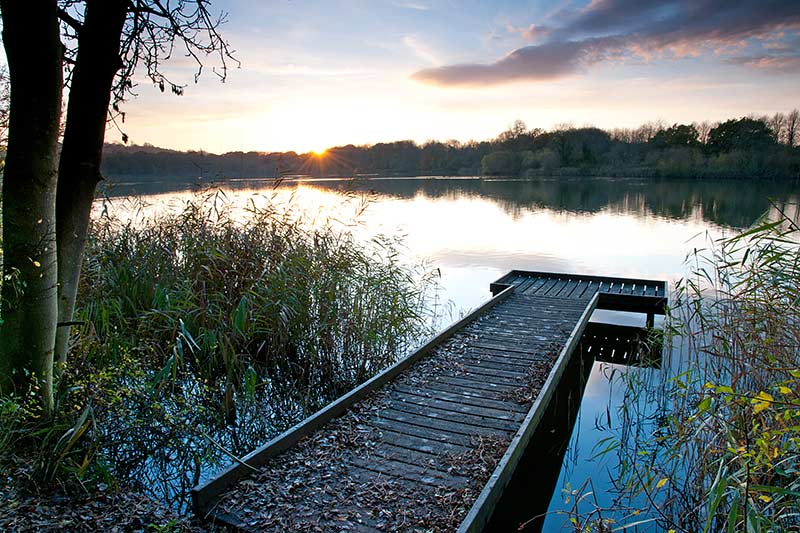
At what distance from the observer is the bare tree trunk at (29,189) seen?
8.48 ft

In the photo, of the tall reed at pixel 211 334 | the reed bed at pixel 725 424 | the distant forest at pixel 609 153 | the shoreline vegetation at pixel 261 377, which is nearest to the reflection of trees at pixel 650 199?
the distant forest at pixel 609 153

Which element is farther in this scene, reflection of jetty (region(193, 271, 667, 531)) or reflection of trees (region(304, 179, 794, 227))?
reflection of trees (region(304, 179, 794, 227))

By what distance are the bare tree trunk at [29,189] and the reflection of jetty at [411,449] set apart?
131cm

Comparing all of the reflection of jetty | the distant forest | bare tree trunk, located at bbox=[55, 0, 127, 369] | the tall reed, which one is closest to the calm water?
the reflection of jetty

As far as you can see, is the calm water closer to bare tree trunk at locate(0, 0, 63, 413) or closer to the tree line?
the tree line

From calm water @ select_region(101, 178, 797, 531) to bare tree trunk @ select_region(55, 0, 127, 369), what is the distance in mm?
2883

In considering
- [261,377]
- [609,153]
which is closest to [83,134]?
[261,377]

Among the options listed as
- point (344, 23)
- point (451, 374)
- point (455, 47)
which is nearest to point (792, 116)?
point (455, 47)

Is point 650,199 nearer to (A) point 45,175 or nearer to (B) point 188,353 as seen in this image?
(B) point 188,353

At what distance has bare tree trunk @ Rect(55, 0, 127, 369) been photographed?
2975 mm

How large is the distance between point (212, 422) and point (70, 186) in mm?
2171

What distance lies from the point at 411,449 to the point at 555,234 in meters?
14.9

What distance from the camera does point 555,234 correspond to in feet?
56.0

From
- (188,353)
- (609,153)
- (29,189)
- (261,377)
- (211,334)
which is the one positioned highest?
(609,153)
